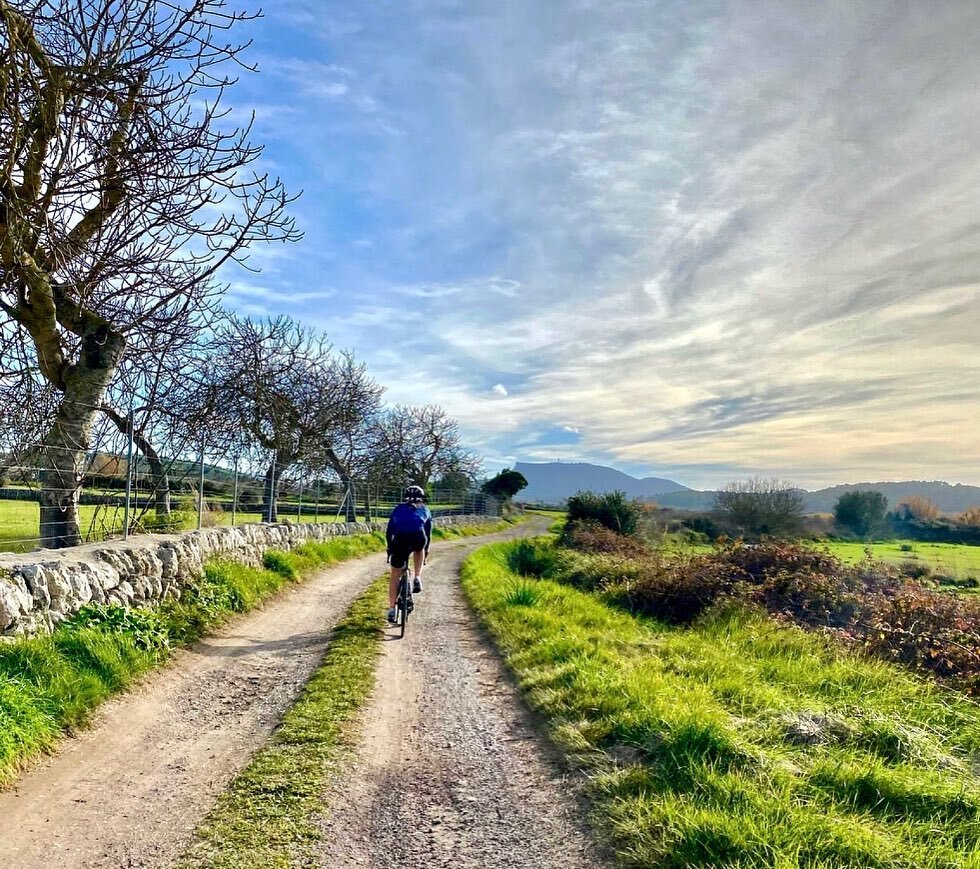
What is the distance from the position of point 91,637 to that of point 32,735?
1648 mm

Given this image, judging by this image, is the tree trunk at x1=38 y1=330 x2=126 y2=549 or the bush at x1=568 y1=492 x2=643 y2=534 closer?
the tree trunk at x1=38 y1=330 x2=126 y2=549

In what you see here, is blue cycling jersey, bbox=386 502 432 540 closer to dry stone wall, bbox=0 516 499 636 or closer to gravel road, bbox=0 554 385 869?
gravel road, bbox=0 554 385 869

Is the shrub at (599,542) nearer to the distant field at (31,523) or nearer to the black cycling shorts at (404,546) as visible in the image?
the black cycling shorts at (404,546)

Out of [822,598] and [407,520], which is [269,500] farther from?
[822,598]

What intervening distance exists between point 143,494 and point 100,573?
448 centimetres

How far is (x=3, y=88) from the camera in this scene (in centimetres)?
420

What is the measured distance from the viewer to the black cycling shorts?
887 centimetres

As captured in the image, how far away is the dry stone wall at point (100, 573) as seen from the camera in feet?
18.5

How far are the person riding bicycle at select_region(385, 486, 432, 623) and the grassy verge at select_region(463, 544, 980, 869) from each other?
1.75 meters

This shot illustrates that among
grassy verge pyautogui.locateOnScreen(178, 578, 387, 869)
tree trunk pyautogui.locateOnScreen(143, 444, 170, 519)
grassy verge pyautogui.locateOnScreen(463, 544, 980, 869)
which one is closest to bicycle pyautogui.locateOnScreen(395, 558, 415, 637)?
grassy verge pyautogui.locateOnScreen(463, 544, 980, 869)

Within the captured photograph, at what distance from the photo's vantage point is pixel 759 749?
439cm

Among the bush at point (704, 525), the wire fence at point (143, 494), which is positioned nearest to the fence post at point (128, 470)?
the wire fence at point (143, 494)

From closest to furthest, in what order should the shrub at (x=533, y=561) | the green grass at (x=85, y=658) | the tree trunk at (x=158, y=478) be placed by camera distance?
the green grass at (x=85, y=658), the tree trunk at (x=158, y=478), the shrub at (x=533, y=561)

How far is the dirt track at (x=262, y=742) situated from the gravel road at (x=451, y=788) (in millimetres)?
12
